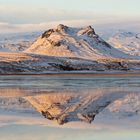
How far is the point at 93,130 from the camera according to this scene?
23750 mm

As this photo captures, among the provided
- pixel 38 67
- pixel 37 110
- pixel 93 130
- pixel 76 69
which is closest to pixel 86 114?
pixel 37 110

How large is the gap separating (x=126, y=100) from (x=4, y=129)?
1854 cm

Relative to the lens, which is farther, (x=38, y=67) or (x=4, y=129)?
(x=38, y=67)

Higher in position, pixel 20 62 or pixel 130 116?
pixel 130 116

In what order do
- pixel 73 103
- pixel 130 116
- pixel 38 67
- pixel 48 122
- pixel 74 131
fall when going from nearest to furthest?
pixel 74 131, pixel 48 122, pixel 130 116, pixel 73 103, pixel 38 67

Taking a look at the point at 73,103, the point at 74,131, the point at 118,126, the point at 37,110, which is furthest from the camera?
the point at 73,103

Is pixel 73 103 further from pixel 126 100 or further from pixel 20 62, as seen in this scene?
pixel 20 62

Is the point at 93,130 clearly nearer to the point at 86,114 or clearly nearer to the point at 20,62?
the point at 86,114

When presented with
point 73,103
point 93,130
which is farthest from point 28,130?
point 73,103

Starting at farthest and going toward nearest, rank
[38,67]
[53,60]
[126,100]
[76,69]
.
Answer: [53,60]
[76,69]
[38,67]
[126,100]

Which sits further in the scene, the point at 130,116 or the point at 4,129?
the point at 130,116

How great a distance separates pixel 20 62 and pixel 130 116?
469ft

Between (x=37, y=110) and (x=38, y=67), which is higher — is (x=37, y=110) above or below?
above

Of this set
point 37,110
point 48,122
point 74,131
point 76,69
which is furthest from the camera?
point 76,69
